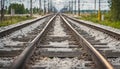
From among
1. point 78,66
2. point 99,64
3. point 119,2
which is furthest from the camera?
point 119,2

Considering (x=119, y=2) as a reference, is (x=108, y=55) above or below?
below

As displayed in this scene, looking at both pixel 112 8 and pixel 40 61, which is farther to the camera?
pixel 112 8

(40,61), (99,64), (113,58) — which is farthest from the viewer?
(113,58)

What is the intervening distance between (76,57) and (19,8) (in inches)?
4427

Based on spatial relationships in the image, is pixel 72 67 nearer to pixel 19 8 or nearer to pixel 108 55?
pixel 108 55

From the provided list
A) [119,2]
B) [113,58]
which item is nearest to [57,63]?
[113,58]

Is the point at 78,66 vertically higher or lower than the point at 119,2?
lower

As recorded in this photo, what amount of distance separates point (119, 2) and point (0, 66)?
1156 inches

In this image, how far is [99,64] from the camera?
609 cm

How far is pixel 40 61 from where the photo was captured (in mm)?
7211

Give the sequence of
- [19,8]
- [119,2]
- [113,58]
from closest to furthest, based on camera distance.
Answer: [113,58]
[119,2]
[19,8]

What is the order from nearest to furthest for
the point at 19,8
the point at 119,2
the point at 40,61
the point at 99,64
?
the point at 99,64
the point at 40,61
the point at 119,2
the point at 19,8

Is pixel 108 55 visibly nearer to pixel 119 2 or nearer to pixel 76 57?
pixel 76 57

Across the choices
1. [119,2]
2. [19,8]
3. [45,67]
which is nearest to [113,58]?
[45,67]
